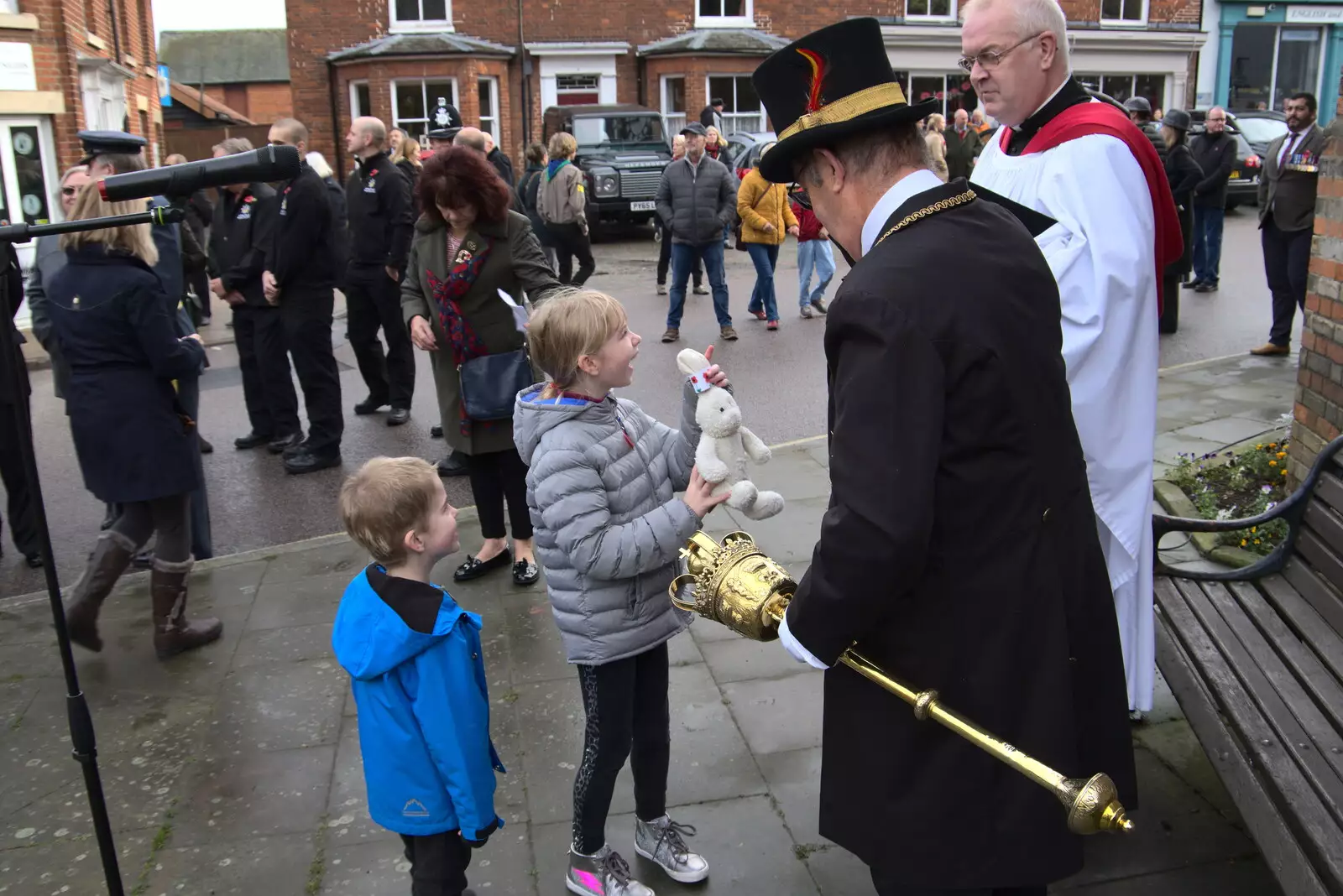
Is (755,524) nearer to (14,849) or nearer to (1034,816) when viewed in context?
(14,849)

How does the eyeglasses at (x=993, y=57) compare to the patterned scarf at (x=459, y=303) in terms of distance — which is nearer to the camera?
the eyeglasses at (x=993, y=57)

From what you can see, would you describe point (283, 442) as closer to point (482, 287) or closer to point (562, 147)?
point (482, 287)

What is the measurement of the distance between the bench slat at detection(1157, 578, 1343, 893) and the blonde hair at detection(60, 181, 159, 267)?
155 inches

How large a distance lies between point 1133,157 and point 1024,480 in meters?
1.55

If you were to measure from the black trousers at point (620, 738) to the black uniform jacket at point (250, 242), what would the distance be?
5186mm

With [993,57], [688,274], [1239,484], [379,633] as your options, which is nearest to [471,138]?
[688,274]

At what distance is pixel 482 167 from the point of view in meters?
5.21

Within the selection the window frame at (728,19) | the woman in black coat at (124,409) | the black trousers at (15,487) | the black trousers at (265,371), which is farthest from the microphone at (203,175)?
the window frame at (728,19)

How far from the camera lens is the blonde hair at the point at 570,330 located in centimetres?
290

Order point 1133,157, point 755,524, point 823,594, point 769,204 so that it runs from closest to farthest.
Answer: point 823,594, point 1133,157, point 755,524, point 769,204

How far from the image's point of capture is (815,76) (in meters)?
2.06

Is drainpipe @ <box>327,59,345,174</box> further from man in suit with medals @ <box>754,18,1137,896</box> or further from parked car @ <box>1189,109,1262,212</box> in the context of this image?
man in suit with medals @ <box>754,18,1137,896</box>

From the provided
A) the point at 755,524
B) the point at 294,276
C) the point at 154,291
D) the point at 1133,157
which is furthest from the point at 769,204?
the point at 1133,157

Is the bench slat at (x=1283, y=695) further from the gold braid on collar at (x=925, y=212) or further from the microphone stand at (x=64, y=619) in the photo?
the microphone stand at (x=64, y=619)
